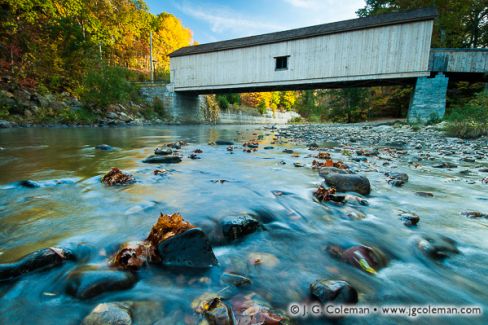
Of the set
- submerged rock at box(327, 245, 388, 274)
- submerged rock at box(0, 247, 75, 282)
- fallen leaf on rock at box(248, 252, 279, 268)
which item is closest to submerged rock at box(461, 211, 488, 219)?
submerged rock at box(327, 245, 388, 274)

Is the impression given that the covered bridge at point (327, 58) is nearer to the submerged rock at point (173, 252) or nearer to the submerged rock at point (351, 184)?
the submerged rock at point (351, 184)

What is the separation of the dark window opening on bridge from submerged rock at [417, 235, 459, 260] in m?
18.6

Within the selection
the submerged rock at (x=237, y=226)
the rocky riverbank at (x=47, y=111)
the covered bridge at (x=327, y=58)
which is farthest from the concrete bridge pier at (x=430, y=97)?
the rocky riverbank at (x=47, y=111)

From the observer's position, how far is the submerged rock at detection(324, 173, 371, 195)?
251 cm

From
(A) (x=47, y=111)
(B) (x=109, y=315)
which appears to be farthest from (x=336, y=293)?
(A) (x=47, y=111)

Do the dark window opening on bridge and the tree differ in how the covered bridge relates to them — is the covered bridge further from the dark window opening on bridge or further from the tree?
the tree

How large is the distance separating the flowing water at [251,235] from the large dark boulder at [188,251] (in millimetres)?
59

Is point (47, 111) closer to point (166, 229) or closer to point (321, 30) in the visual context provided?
point (166, 229)

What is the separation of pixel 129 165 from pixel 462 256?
3858 millimetres

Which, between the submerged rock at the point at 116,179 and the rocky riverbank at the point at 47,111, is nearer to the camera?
the submerged rock at the point at 116,179

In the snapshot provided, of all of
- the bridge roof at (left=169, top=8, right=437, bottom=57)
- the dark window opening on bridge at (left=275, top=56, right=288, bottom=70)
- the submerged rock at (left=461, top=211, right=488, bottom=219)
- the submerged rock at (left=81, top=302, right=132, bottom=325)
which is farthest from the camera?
Answer: the dark window opening on bridge at (left=275, top=56, right=288, bottom=70)

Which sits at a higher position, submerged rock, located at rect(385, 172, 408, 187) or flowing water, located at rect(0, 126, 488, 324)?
submerged rock, located at rect(385, 172, 408, 187)

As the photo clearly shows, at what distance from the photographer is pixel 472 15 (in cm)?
2175

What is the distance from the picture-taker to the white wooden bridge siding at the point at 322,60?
1496 cm
